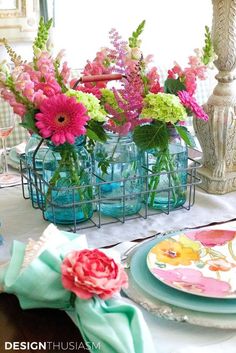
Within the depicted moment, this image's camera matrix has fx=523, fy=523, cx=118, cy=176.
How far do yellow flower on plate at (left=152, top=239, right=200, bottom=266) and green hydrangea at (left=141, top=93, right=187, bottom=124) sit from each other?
0.76ft

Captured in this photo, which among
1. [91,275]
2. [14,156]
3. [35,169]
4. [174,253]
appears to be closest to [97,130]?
[35,169]

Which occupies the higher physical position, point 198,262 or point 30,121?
point 30,121

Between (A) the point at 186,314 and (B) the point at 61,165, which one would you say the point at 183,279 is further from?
(B) the point at 61,165

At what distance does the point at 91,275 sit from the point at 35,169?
0.44 metres

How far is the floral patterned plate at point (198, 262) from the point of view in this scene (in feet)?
2.41

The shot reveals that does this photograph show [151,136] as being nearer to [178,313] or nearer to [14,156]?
[178,313]

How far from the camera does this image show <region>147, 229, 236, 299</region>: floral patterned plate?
2.41ft

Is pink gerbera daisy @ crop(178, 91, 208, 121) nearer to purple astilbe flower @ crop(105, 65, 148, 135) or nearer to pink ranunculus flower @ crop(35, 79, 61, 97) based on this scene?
purple astilbe flower @ crop(105, 65, 148, 135)

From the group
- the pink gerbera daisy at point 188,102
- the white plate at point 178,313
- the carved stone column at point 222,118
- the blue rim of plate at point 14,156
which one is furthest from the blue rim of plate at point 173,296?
the blue rim of plate at point 14,156

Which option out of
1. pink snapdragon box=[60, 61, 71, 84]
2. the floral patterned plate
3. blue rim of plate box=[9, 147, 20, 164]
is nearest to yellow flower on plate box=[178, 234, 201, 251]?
the floral patterned plate

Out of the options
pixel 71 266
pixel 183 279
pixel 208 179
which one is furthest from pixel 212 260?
pixel 208 179

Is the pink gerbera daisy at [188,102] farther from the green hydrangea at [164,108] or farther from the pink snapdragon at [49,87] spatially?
the pink snapdragon at [49,87]

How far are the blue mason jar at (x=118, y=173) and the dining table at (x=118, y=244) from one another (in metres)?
0.03

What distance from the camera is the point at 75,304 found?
0.66 meters
